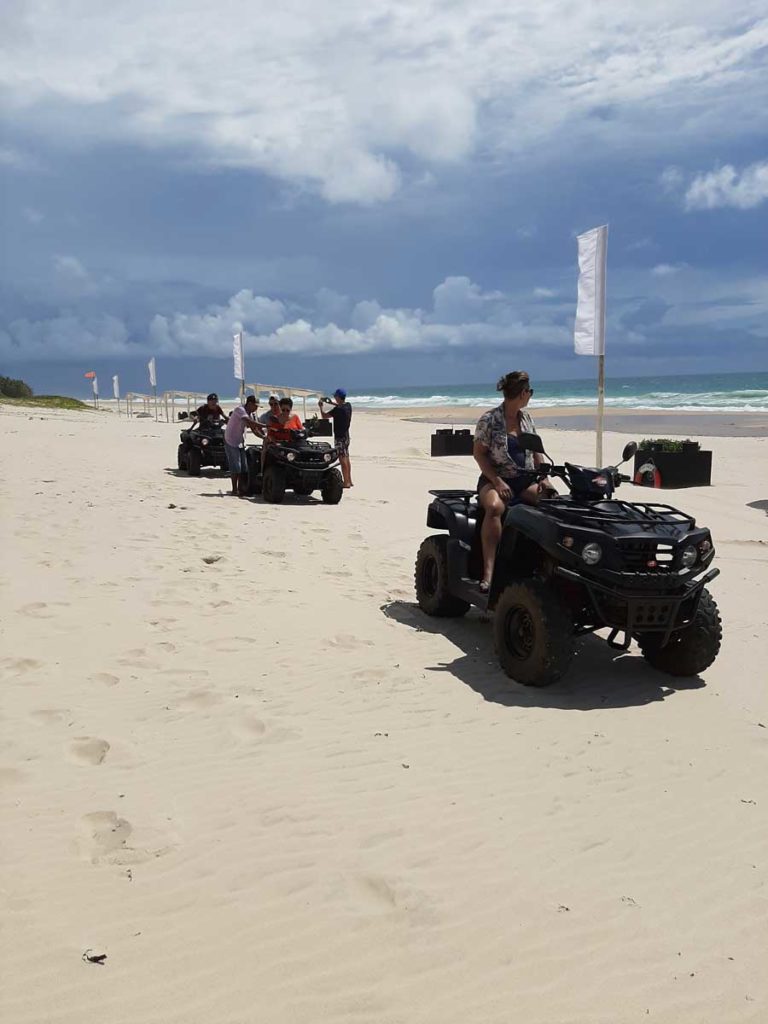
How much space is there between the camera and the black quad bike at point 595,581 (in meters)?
4.43

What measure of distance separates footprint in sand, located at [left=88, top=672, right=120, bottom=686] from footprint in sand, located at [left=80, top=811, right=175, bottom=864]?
4.61ft

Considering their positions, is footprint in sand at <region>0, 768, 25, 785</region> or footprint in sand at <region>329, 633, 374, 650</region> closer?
footprint in sand at <region>0, 768, 25, 785</region>

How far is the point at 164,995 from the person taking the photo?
2297 millimetres

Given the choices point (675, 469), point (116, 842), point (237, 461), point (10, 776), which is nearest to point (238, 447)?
point (237, 461)

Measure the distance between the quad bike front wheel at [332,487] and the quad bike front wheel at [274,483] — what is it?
1.90ft

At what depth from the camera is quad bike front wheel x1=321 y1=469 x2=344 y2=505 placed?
11859 millimetres

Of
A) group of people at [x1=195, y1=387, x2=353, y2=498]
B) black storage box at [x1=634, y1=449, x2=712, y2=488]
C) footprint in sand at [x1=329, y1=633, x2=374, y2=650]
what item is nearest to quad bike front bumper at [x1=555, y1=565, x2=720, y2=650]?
footprint in sand at [x1=329, y1=633, x2=374, y2=650]

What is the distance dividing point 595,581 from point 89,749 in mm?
2630

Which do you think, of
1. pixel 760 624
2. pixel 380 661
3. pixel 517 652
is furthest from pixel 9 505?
pixel 760 624

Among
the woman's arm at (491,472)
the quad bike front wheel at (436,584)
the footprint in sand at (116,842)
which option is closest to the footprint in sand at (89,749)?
the footprint in sand at (116,842)

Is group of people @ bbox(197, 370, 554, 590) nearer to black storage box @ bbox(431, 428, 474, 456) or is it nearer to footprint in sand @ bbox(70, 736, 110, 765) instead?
footprint in sand @ bbox(70, 736, 110, 765)

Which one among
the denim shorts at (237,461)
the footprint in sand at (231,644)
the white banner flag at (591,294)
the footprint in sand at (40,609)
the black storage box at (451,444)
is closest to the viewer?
the footprint in sand at (231,644)

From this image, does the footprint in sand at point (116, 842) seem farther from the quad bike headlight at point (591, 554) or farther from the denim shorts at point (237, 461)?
the denim shorts at point (237, 461)

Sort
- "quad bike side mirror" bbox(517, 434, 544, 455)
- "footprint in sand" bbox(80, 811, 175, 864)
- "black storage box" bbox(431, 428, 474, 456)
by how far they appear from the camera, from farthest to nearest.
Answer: "black storage box" bbox(431, 428, 474, 456) → "quad bike side mirror" bbox(517, 434, 544, 455) → "footprint in sand" bbox(80, 811, 175, 864)
